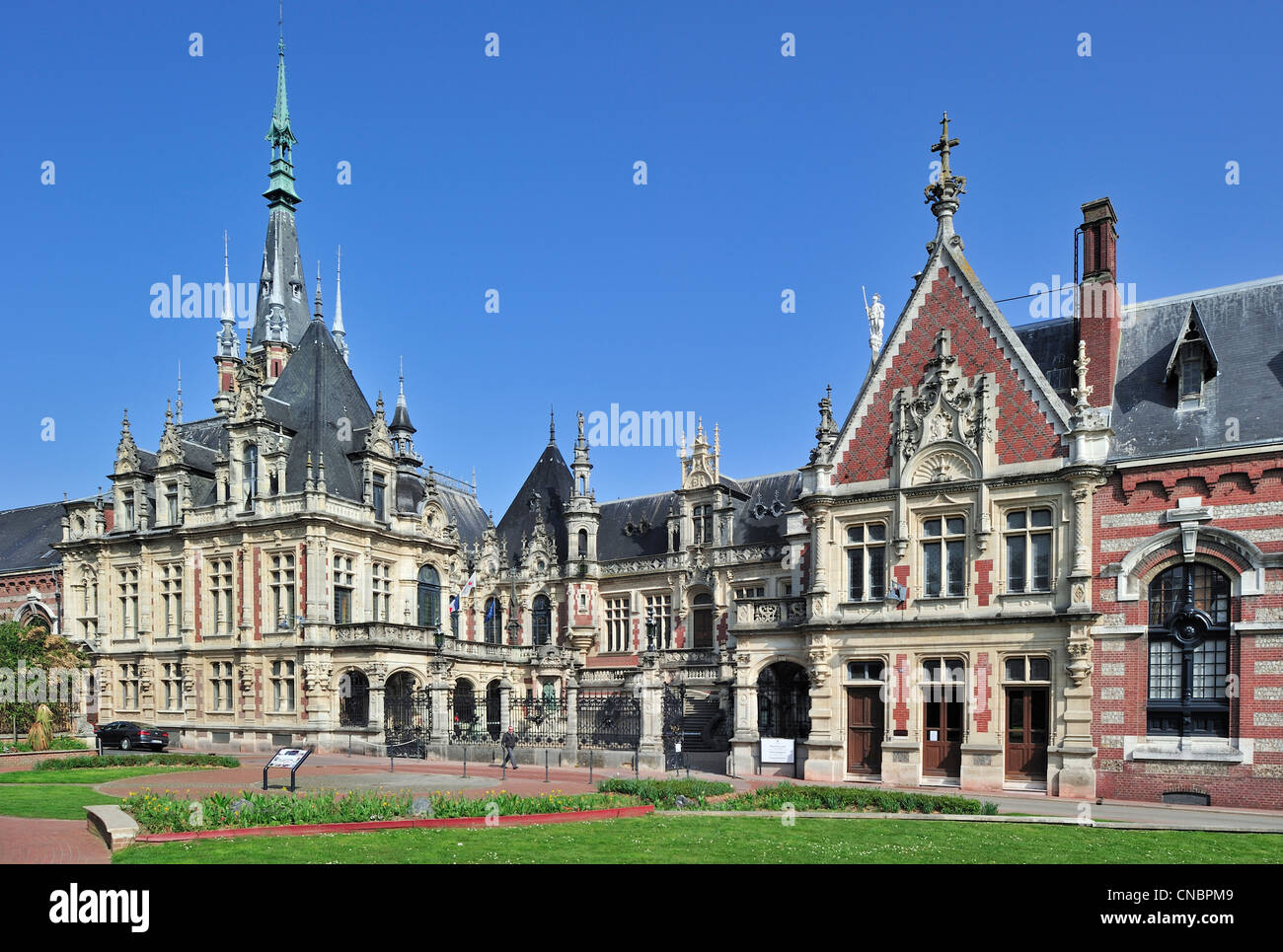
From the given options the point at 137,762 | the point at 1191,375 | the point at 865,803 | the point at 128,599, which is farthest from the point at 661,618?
the point at 865,803

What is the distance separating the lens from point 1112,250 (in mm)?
30359

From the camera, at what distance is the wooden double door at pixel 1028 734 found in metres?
27.8

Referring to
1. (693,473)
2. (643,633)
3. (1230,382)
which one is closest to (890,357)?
(1230,382)

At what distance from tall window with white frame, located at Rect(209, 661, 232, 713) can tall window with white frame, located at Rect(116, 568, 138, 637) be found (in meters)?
6.62

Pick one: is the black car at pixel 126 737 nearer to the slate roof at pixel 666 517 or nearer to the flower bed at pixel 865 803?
the slate roof at pixel 666 517

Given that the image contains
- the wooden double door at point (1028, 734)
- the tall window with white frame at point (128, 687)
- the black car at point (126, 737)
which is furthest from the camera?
the tall window with white frame at point (128, 687)

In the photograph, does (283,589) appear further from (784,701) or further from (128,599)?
(784,701)

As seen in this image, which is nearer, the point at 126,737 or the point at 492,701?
the point at 126,737

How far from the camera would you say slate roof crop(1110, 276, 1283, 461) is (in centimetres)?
2652

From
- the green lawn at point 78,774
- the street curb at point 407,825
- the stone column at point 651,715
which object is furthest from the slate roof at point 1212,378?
the green lawn at point 78,774

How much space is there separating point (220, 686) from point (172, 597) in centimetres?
563

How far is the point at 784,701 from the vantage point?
37.4 m

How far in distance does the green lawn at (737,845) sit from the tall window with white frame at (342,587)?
30.2 m
